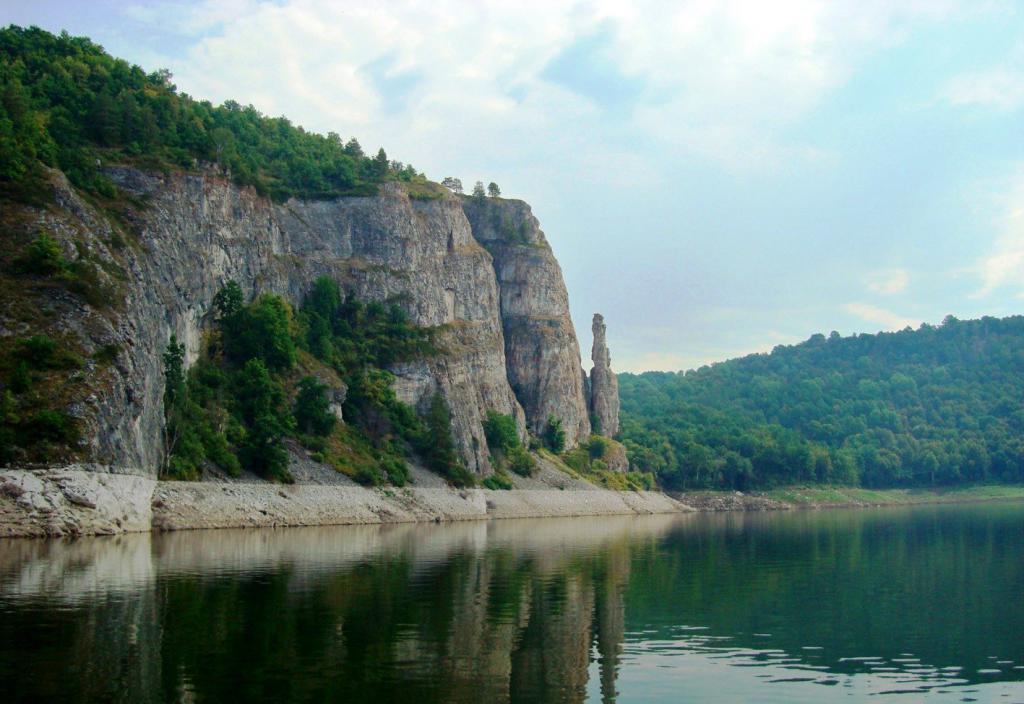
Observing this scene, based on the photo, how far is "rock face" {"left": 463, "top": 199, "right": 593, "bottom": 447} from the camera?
584 feet

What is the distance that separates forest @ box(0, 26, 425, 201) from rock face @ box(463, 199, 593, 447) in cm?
2843

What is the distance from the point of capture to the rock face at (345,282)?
68938 mm

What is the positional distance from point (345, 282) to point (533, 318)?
164ft

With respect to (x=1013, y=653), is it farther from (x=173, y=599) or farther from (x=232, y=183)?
(x=232, y=183)

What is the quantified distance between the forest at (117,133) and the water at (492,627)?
48974 mm

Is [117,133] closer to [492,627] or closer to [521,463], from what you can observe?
[521,463]

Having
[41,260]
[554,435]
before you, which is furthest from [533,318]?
[41,260]

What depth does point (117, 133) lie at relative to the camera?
103875 mm

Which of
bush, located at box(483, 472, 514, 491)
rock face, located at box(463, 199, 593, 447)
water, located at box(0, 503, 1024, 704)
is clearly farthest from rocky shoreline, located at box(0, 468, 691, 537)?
rock face, located at box(463, 199, 593, 447)

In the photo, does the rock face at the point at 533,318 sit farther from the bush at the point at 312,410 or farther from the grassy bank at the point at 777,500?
the bush at the point at 312,410

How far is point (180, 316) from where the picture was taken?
91875mm

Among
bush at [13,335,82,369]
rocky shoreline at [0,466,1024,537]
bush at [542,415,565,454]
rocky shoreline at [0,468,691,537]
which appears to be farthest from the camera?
bush at [542,415,565,454]

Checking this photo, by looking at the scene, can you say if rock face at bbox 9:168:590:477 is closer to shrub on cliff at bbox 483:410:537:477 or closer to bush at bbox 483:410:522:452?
bush at bbox 483:410:522:452

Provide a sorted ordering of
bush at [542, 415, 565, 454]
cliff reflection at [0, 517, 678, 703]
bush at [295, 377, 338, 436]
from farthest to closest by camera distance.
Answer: bush at [542, 415, 565, 454] → bush at [295, 377, 338, 436] → cliff reflection at [0, 517, 678, 703]
